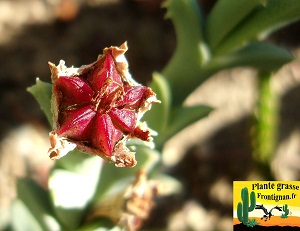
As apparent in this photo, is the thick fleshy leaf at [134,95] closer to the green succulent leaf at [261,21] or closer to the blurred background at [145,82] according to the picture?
the green succulent leaf at [261,21]

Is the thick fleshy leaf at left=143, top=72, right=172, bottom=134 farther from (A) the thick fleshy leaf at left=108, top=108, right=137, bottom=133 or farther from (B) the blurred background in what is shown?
(B) the blurred background

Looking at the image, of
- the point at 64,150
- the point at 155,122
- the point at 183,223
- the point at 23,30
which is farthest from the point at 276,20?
the point at 23,30

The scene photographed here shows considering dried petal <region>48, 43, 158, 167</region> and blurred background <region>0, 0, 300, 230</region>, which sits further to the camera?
blurred background <region>0, 0, 300, 230</region>

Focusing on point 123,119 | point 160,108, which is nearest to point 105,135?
point 123,119

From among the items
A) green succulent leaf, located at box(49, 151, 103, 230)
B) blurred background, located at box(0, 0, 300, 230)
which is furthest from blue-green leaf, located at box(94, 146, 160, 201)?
blurred background, located at box(0, 0, 300, 230)

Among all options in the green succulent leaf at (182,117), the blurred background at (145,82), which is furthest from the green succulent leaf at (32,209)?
the blurred background at (145,82)
